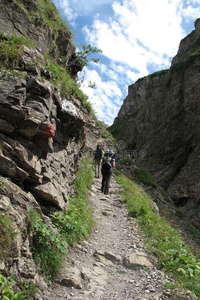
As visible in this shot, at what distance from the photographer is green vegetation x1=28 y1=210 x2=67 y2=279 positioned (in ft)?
12.0

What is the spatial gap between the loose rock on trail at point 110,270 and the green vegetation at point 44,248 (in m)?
0.22

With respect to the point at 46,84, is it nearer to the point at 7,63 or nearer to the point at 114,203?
the point at 7,63

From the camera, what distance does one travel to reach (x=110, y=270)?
14.9 ft

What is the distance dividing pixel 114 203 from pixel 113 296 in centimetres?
551

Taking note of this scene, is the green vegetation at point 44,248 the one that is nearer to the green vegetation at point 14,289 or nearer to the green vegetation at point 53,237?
the green vegetation at point 53,237

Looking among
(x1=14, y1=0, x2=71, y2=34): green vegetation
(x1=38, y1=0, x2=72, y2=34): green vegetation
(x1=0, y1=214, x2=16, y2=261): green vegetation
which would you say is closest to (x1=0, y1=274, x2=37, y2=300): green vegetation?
(x1=0, y1=214, x2=16, y2=261): green vegetation

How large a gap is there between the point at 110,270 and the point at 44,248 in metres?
1.56

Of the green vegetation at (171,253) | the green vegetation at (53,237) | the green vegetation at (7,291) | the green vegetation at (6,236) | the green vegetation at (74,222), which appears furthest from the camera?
the green vegetation at (74,222)

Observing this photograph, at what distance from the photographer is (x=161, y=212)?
39.7ft

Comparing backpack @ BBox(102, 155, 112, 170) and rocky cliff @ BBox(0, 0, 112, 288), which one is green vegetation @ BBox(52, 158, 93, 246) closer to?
rocky cliff @ BBox(0, 0, 112, 288)

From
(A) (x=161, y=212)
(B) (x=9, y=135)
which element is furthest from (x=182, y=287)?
(A) (x=161, y=212)

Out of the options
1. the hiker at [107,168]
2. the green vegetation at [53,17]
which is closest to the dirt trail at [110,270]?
the hiker at [107,168]

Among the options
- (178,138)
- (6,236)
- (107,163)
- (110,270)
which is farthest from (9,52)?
(178,138)

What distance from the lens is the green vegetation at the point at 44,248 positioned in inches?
144
